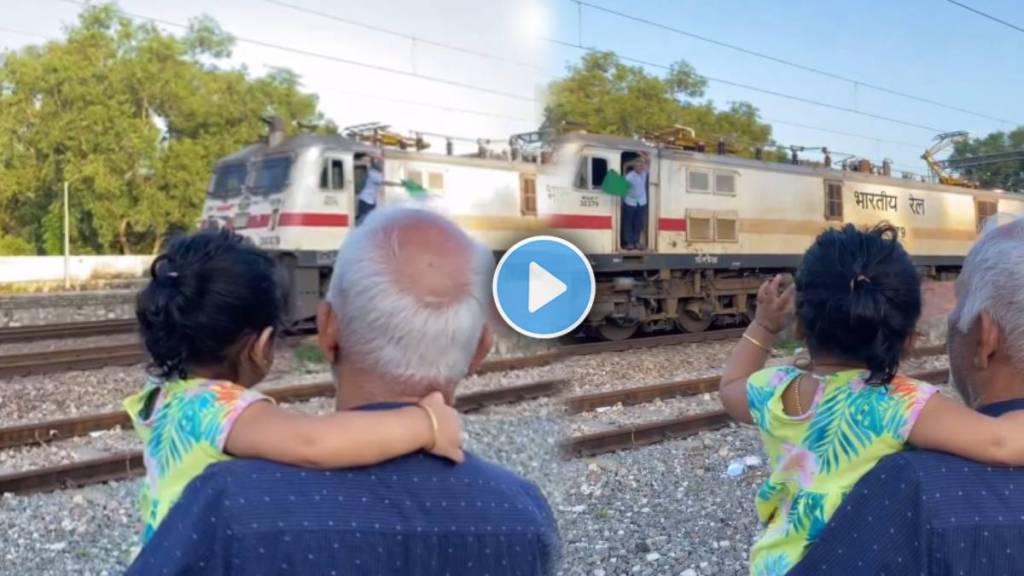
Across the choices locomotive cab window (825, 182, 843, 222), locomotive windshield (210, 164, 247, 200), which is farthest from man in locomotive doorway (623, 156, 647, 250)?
locomotive windshield (210, 164, 247, 200)

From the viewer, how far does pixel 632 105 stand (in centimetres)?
2323

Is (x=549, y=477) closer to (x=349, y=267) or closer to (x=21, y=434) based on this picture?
(x=21, y=434)

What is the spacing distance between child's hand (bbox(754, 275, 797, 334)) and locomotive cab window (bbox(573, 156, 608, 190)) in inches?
467

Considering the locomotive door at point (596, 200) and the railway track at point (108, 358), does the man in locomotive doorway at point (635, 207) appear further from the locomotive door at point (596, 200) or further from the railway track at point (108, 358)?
the railway track at point (108, 358)

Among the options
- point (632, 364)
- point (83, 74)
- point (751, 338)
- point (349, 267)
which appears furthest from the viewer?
point (83, 74)

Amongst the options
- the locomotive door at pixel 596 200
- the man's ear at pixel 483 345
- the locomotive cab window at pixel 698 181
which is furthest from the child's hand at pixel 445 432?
the locomotive cab window at pixel 698 181

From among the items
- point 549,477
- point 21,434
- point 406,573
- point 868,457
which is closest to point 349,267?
point 406,573

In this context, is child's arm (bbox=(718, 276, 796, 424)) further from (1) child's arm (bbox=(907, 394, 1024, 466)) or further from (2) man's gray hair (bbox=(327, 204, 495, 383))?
(2) man's gray hair (bbox=(327, 204, 495, 383))

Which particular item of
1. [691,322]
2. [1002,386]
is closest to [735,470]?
[1002,386]

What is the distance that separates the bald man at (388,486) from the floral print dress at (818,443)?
499mm

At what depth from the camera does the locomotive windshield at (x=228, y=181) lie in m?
15.3

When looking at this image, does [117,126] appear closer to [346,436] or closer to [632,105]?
[632,105]

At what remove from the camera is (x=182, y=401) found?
1682 mm

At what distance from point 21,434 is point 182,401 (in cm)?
616
